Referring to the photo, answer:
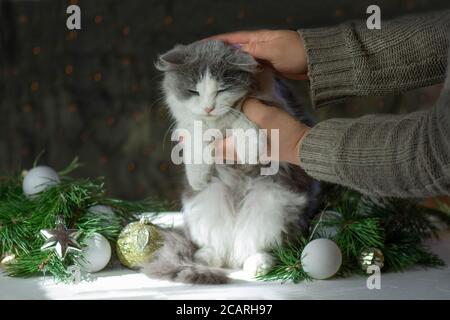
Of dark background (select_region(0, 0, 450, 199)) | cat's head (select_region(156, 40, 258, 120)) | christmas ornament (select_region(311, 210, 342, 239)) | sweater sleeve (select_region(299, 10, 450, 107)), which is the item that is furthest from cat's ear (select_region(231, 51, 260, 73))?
dark background (select_region(0, 0, 450, 199))

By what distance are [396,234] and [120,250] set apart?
56cm

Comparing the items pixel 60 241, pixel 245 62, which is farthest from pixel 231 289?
pixel 245 62

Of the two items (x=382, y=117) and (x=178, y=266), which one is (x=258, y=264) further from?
(x=382, y=117)

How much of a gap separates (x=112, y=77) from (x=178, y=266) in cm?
114

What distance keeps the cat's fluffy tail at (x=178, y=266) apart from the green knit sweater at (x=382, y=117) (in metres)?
0.28

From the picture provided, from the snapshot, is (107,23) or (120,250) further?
(107,23)

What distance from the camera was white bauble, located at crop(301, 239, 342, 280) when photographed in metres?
1.09

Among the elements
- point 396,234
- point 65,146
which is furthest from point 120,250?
point 65,146

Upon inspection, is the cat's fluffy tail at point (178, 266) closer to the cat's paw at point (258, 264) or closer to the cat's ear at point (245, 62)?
the cat's paw at point (258, 264)

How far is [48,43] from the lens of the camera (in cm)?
205

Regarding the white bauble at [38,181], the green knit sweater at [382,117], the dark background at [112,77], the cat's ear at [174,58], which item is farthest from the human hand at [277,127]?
the dark background at [112,77]

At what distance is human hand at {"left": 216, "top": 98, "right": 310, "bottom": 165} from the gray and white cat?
0.04 metres

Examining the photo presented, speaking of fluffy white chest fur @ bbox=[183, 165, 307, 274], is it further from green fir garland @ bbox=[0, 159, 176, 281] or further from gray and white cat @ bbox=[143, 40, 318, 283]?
green fir garland @ bbox=[0, 159, 176, 281]
